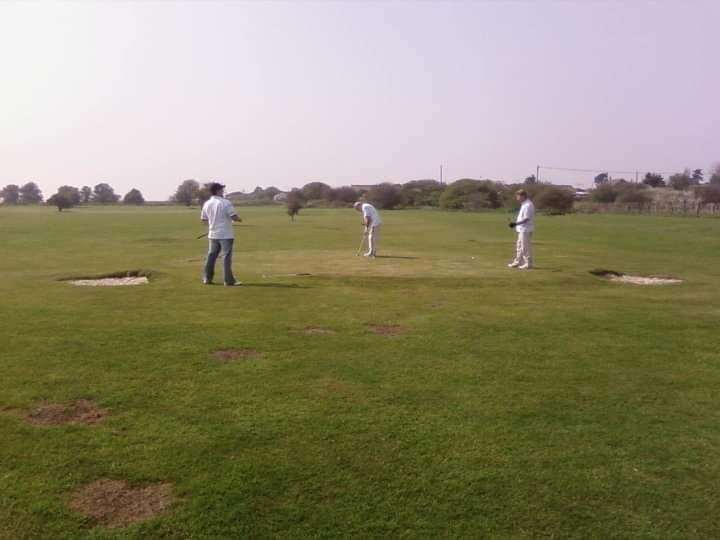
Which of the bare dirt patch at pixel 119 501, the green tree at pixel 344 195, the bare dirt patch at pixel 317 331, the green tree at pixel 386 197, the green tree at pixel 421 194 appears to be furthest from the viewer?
the green tree at pixel 344 195

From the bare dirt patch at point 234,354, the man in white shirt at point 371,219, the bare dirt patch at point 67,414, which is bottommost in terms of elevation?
the bare dirt patch at point 67,414

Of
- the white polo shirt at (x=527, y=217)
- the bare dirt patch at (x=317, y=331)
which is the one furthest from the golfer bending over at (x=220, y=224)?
the white polo shirt at (x=527, y=217)

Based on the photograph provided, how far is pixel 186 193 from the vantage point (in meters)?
138

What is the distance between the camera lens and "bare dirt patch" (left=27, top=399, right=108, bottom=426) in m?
6.41

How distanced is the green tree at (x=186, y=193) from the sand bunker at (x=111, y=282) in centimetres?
11497

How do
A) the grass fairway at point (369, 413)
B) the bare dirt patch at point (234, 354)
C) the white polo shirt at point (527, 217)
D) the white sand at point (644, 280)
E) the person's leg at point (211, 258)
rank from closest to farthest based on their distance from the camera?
the grass fairway at point (369, 413) < the bare dirt patch at point (234, 354) < the person's leg at point (211, 258) < the white sand at point (644, 280) < the white polo shirt at point (527, 217)

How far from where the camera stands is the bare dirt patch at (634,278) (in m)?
17.1

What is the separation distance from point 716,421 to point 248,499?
4697 mm

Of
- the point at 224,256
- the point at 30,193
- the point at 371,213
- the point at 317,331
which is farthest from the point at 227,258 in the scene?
the point at 30,193

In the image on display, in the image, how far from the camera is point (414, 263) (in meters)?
20.2

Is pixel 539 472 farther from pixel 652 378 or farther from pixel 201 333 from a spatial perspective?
pixel 201 333

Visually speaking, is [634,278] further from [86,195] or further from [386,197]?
[86,195]

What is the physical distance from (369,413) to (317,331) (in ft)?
12.3

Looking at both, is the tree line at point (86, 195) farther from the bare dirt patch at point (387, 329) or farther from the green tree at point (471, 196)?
the bare dirt patch at point (387, 329)
